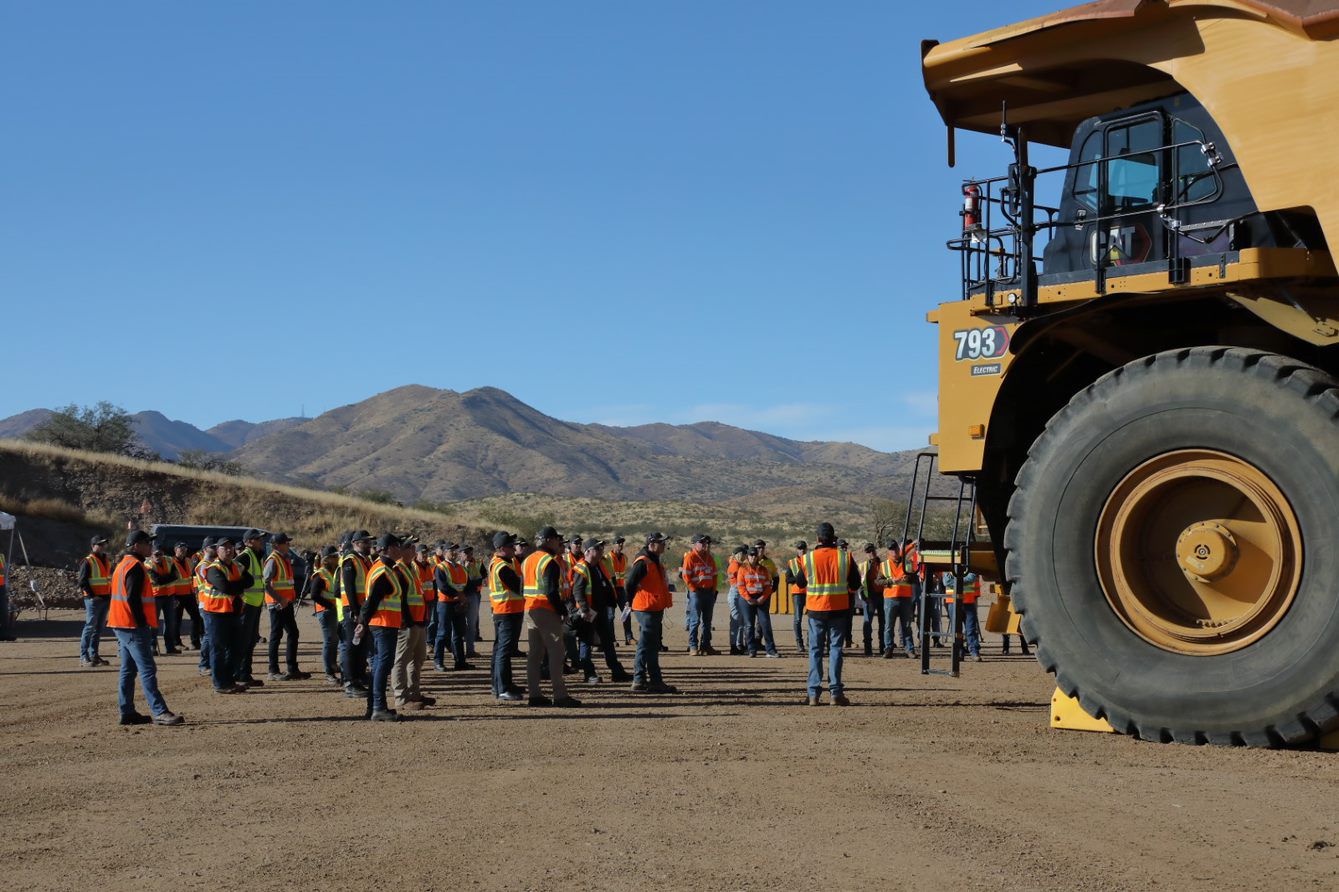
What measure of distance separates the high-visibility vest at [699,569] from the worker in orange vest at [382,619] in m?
8.77

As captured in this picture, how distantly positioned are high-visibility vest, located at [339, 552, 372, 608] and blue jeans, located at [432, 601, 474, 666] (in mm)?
2859

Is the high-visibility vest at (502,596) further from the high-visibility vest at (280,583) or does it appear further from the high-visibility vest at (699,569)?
the high-visibility vest at (699,569)

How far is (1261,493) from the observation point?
307 inches

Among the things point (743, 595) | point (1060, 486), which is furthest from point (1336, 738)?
point (743, 595)

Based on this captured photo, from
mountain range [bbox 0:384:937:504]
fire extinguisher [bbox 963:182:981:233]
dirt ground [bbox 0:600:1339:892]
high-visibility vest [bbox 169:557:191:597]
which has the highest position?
mountain range [bbox 0:384:937:504]

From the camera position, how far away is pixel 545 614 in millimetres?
13914

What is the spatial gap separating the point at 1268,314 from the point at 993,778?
10.7 ft

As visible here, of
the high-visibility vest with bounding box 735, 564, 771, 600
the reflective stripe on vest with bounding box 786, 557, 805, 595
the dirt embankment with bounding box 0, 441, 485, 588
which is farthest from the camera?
the dirt embankment with bounding box 0, 441, 485, 588

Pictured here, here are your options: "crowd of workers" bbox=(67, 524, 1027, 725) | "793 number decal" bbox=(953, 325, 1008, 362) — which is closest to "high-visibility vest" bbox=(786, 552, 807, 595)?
"crowd of workers" bbox=(67, 524, 1027, 725)

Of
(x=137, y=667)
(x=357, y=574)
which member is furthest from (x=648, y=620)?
(x=137, y=667)

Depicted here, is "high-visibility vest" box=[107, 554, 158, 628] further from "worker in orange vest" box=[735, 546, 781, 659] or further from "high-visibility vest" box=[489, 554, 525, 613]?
"worker in orange vest" box=[735, 546, 781, 659]

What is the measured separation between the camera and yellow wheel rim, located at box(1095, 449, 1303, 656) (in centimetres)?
778

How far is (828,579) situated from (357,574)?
16.2 feet

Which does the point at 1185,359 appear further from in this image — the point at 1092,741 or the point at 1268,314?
the point at 1092,741
